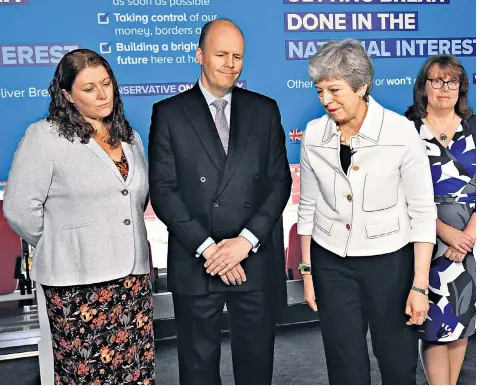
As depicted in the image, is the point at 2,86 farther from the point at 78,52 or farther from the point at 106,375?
the point at 106,375

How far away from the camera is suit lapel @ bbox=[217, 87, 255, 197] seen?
2213 millimetres

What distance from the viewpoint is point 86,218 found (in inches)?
85.0

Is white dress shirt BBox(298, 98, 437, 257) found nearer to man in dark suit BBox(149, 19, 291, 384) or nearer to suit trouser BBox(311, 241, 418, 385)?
suit trouser BBox(311, 241, 418, 385)

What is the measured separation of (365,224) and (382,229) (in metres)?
0.06

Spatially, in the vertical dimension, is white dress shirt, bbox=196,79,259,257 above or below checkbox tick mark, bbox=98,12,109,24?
below

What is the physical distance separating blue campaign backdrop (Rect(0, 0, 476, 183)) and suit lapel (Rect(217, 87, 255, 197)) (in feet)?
3.63

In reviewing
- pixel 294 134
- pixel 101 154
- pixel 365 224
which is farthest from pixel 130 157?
pixel 294 134

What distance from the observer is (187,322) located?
2.30 meters

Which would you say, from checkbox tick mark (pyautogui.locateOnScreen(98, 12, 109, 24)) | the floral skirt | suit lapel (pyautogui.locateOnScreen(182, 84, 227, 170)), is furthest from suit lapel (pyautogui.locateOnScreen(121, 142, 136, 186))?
checkbox tick mark (pyautogui.locateOnScreen(98, 12, 109, 24))

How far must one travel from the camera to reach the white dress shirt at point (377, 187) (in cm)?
208

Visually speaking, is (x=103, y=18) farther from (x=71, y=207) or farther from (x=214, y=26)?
(x=71, y=207)

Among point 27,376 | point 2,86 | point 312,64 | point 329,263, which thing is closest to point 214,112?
point 312,64

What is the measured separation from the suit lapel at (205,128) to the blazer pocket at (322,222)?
395 mm

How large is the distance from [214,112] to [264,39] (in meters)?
1.24
